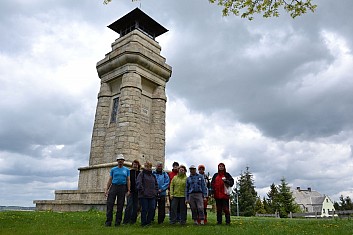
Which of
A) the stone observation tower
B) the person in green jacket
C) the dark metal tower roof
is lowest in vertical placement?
the person in green jacket

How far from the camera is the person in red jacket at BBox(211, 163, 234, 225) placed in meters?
8.11

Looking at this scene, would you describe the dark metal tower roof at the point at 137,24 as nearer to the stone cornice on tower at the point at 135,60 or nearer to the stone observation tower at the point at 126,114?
the stone observation tower at the point at 126,114

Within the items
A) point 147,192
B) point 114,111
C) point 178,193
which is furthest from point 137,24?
point 147,192

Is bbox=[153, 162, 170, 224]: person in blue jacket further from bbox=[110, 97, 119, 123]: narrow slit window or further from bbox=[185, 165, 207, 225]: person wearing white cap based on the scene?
bbox=[110, 97, 119, 123]: narrow slit window

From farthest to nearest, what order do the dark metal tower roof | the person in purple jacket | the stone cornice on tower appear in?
the dark metal tower roof
the stone cornice on tower
the person in purple jacket

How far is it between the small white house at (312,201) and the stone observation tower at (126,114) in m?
45.1

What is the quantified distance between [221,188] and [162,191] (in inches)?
64.5

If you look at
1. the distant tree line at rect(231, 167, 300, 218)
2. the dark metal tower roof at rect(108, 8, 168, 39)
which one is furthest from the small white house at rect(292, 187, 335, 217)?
the dark metal tower roof at rect(108, 8, 168, 39)

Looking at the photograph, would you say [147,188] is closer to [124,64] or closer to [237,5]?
[237,5]

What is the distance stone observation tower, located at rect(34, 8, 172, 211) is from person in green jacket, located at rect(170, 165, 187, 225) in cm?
515

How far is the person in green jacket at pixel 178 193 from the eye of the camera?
816 centimetres

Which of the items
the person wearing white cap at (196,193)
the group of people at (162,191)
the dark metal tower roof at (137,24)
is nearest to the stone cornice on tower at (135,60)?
the dark metal tower roof at (137,24)

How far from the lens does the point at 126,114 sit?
14398 mm

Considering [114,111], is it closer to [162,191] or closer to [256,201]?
[162,191]
